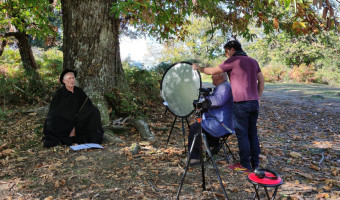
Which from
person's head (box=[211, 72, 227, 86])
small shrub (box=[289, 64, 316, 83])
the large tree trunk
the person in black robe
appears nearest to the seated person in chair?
person's head (box=[211, 72, 227, 86])

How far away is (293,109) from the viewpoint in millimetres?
10484


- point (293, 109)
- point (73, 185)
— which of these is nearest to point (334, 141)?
point (293, 109)

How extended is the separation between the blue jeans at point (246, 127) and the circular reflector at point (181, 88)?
0.74m

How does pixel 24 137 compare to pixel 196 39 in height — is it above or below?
below

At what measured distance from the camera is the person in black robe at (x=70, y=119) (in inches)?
193

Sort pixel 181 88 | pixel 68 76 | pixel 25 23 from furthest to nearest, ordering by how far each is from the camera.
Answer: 1. pixel 25 23
2. pixel 68 76
3. pixel 181 88

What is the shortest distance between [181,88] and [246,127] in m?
1.26

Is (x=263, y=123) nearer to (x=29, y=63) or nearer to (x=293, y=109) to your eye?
(x=293, y=109)

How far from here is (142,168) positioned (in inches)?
153

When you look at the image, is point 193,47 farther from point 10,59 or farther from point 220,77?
point 220,77

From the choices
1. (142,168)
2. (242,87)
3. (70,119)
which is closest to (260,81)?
(242,87)

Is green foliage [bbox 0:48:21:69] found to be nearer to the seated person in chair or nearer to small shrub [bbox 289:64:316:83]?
the seated person in chair

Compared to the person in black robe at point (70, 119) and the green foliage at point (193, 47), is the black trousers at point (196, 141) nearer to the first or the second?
A: the person in black robe at point (70, 119)

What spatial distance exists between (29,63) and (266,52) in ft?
49.7
